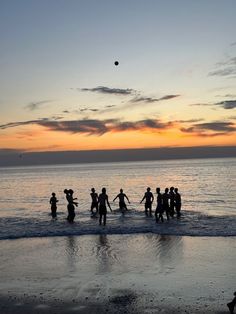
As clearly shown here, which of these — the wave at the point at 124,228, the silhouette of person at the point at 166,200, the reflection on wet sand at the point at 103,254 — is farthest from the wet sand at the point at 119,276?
the silhouette of person at the point at 166,200

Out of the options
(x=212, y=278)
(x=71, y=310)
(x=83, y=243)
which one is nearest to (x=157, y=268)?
(x=212, y=278)

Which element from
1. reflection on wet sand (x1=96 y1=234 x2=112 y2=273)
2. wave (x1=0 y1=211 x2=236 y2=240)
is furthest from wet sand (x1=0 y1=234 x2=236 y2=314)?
wave (x1=0 y1=211 x2=236 y2=240)

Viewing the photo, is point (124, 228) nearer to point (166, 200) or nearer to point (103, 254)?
point (166, 200)

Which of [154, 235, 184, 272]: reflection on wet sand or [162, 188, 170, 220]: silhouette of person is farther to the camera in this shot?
[162, 188, 170, 220]: silhouette of person

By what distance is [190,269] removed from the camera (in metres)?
12.0

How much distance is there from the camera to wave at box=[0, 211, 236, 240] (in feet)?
62.6

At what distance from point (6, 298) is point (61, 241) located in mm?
7470

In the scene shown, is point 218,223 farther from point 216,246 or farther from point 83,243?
point 83,243

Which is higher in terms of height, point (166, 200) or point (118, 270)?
point (166, 200)

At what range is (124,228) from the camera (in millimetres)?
20188

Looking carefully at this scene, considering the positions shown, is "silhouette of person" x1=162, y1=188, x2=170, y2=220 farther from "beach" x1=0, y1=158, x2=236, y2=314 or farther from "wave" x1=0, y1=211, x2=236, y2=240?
"beach" x1=0, y1=158, x2=236, y2=314

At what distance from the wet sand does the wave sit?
1.92m

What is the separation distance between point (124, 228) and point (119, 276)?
8647 millimetres

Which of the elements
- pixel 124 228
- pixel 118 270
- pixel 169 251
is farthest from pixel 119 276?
pixel 124 228
